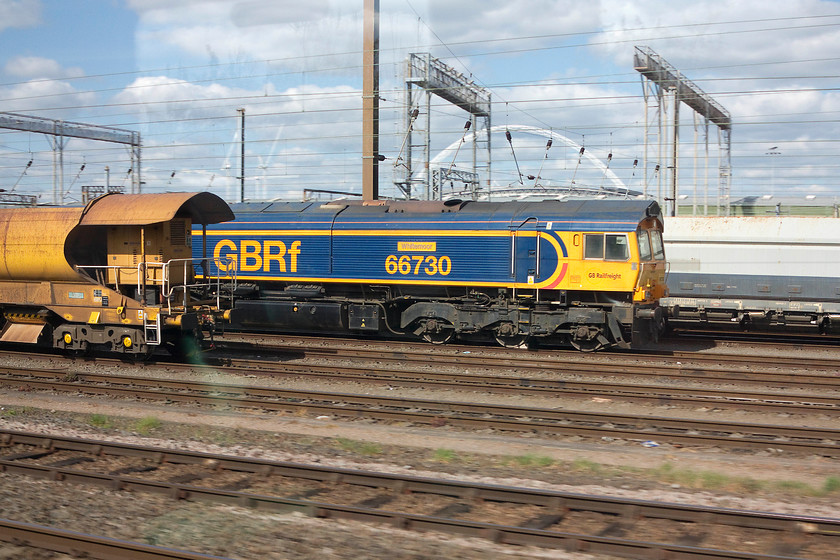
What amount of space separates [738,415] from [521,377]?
4110mm

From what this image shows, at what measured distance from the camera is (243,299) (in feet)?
65.3

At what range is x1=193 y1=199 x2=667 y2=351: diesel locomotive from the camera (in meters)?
16.6

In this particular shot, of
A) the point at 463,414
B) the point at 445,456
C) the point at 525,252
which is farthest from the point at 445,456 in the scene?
the point at 525,252

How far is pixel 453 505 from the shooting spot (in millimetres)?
7012

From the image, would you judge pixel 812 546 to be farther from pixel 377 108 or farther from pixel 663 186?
pixel 663 186

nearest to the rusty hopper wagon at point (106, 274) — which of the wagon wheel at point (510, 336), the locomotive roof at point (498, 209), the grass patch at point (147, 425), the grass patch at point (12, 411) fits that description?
the grass patch at point (12, 411)

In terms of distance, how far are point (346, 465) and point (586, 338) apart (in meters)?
9.74

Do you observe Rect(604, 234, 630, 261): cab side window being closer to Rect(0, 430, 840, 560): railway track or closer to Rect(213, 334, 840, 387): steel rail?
Rect(213, 334, 840, 387): steel rail

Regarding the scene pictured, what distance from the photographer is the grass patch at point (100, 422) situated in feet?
34.2

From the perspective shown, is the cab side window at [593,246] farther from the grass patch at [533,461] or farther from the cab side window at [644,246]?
the grass patch at [533,461]

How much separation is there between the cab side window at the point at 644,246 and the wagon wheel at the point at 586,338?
201 centimetres

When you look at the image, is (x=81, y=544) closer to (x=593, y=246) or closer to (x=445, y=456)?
(x=445, y=456)

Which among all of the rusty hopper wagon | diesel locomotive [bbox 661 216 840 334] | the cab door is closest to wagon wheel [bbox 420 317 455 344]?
the cab door

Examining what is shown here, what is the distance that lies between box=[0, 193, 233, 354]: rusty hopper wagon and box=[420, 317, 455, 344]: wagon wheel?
5377mm
